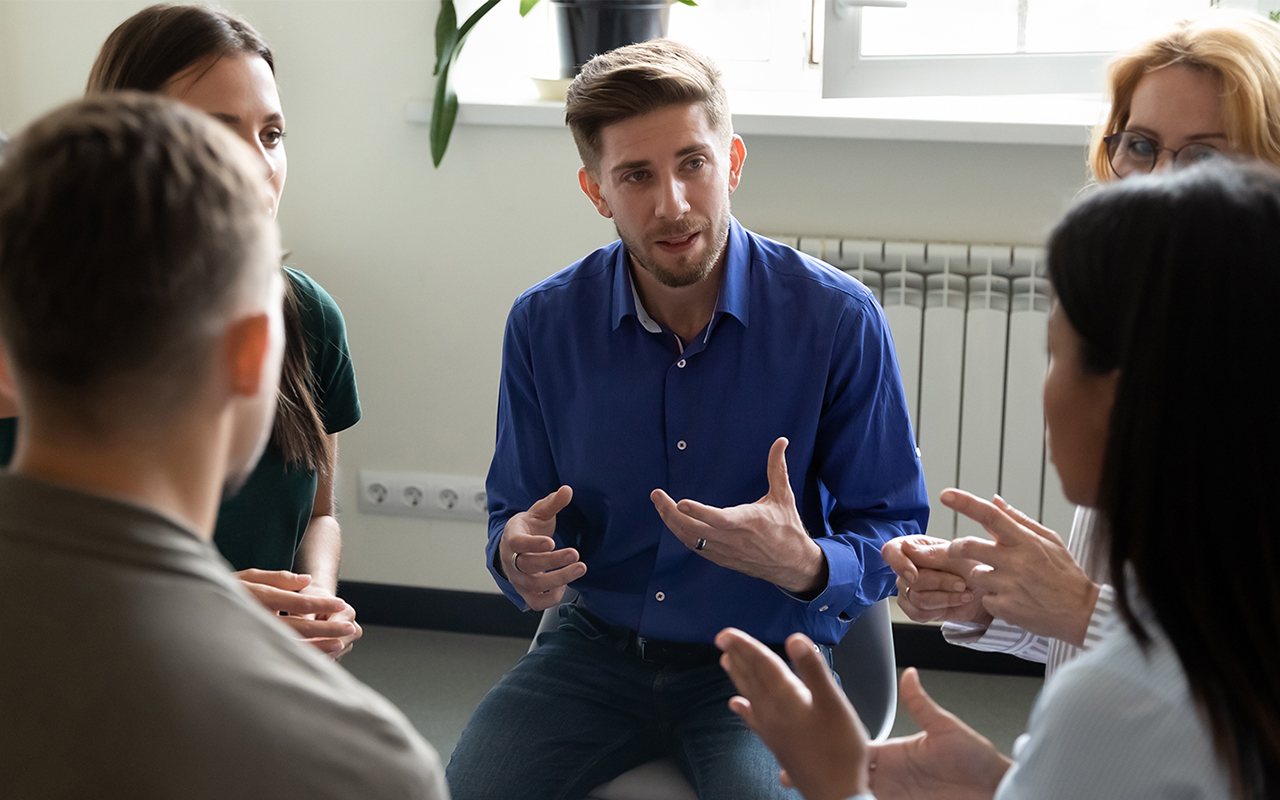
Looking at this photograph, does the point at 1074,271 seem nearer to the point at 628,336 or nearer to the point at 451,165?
the point at 628,336

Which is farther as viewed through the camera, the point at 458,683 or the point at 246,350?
the point at 458,683

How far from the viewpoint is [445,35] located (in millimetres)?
2465

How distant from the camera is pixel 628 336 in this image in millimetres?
1679

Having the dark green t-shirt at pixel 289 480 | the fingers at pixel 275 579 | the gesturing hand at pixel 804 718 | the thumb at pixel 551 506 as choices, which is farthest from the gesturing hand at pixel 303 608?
the gesturing hand at pixel 804 718

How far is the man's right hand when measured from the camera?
4.82 ft

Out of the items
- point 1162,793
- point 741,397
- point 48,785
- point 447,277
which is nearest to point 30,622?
point 48,785

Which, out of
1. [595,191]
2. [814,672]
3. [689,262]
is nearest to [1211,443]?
[814,672]

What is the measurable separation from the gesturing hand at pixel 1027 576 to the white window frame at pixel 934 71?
1.47 meters

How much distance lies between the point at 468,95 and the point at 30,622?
85.5 inches

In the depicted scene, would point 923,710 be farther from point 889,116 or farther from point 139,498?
point 889,116

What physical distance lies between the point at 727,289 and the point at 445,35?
122 centimetres

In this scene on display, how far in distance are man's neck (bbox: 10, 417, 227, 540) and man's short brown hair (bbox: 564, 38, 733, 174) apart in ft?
3.63

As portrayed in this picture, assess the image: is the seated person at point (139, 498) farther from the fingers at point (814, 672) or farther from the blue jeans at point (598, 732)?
the blue jeans at point (598, 732)

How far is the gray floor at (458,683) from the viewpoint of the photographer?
249cm
